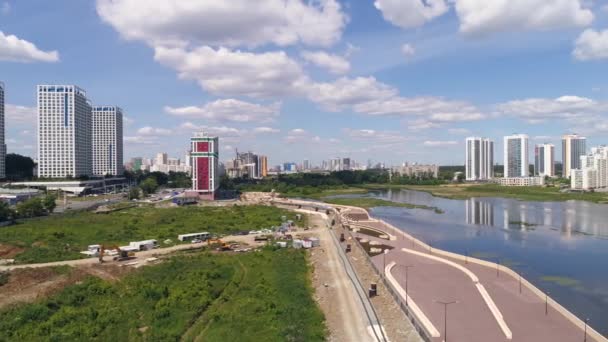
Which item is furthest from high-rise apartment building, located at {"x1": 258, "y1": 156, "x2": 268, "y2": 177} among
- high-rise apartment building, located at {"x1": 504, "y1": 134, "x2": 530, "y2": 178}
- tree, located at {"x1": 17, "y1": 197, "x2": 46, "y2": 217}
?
tree, located at {"x1": 17, "y1": 197, "x2": 46, "y2": 217}

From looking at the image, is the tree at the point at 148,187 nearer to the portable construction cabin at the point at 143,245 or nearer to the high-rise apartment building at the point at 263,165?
the portable construction cabin at the point at 143,245

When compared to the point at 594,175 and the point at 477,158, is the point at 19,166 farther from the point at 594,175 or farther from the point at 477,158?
the point at 477,158

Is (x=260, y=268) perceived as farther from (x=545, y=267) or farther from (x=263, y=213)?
(x=263, y=213)

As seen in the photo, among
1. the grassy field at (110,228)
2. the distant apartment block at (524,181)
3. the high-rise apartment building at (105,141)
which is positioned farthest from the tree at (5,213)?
the distant apartment block at (524,181)

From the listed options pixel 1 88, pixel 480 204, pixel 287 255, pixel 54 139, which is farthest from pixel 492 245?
pixel 1 88

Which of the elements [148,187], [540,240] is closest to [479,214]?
[540,240]
